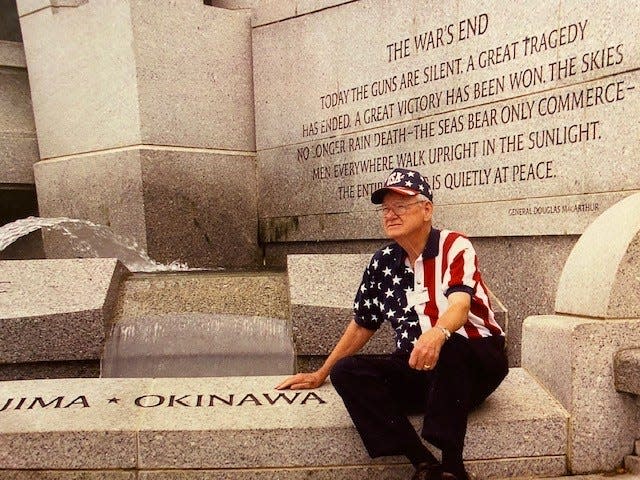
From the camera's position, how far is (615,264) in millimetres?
3256

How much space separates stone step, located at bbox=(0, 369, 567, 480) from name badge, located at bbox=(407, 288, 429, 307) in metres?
0.57

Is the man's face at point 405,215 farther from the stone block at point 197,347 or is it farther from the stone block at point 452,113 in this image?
the stone block at point 452,113

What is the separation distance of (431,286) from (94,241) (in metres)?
5.95

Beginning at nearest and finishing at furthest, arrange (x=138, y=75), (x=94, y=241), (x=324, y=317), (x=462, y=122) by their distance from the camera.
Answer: (x=324, y=317), (x=462, y=122), (x=138, y=75), (x=94, y=241)

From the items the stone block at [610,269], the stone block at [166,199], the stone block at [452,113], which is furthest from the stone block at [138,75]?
the stone block at [610,269]

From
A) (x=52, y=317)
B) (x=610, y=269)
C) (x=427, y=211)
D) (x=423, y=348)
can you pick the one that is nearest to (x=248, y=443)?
(x=423, y=348)

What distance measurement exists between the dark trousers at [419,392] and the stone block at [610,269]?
22.3 inches

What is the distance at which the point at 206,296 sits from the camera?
18.3ft

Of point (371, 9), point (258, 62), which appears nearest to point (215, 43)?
point (258, 62)

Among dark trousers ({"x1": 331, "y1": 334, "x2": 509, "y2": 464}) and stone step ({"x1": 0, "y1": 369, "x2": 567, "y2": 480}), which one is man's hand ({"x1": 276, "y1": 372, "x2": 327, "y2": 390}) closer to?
stone step ({"x1": 0, "y1": 369, "x2": 567, "y2": 480})

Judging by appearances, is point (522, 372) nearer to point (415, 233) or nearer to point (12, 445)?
point (415, 233)

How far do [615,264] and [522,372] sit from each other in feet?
3.08

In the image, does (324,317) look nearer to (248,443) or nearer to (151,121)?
(248,443)

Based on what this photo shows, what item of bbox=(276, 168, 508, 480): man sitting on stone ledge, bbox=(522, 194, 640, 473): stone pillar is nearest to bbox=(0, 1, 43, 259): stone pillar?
bbox=(276, 168, 508, 480): man sitting on stone ledge
